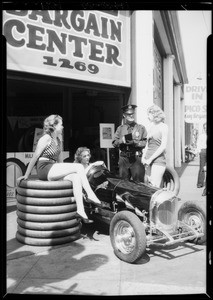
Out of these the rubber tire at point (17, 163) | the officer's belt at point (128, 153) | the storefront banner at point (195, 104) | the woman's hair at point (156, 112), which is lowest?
the rubber tire at point (17, 163)

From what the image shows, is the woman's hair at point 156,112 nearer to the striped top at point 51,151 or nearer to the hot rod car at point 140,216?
the hot rod car at point 140,216

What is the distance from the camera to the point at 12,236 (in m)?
4.76

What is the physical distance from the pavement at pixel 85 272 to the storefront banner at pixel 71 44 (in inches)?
128

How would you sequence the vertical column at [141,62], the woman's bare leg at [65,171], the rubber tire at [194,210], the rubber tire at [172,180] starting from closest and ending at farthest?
the rubber tire at [194,210]
the woman's bare leg at [65,171]
the rubber tire at [172,180]
the vertical column at [141,62]

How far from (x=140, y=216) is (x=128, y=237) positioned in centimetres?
42

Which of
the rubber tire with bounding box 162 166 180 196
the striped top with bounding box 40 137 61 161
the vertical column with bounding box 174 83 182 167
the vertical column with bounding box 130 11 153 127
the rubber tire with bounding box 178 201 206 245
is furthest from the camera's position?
the vertical column with bounding box 174 83 182 167

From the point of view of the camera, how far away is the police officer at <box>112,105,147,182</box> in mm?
5773

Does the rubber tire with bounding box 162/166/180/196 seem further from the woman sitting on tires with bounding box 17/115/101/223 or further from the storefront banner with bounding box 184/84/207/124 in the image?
the storefront banner with bounding box 184/84/207/124

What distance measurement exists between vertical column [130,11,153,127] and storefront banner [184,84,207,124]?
8.12ft

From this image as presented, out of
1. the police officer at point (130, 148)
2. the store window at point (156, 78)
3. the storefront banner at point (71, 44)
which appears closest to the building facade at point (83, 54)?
the storefront banner at point (71, 44)

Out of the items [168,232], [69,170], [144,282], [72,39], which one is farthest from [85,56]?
[144,282]

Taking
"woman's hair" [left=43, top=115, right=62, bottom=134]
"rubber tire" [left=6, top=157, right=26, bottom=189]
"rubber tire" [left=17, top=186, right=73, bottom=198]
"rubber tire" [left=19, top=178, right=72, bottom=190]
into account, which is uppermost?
"woman's hair" [left=43, top=115, right=62, bottom=134]

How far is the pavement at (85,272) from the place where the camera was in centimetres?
309

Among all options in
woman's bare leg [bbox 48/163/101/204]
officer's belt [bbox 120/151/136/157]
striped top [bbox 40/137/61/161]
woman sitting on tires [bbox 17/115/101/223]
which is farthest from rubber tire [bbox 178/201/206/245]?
striped top [bbox 40/137/61/161]
